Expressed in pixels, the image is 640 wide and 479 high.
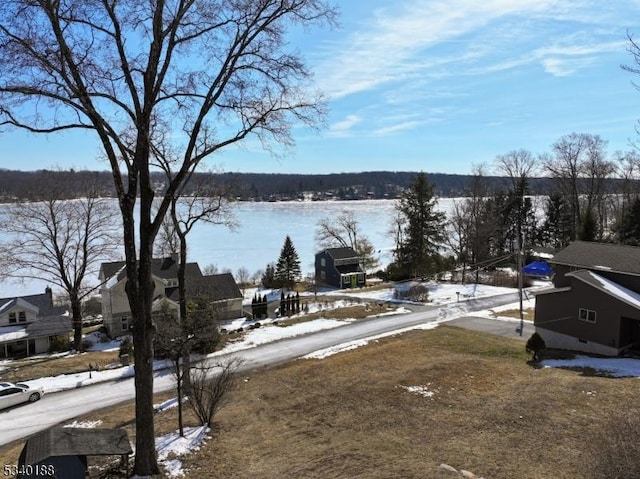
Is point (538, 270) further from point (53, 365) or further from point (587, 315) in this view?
point (53, 365)

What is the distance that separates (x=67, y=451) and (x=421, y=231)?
44.7 meters

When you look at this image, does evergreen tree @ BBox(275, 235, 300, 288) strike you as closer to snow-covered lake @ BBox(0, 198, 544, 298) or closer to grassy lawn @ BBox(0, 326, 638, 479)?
snow-covered lake @ BBox(0, 198, 544, 298)

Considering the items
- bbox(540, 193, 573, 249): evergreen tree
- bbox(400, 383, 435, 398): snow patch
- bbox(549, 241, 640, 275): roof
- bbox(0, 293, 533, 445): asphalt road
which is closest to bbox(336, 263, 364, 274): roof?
bbox(0, 293, 533, 445): asphalt road

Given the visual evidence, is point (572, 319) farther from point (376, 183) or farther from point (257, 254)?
point (376, 183)

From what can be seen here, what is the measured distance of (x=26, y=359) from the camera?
2920 cm

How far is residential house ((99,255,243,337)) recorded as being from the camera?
34.7m

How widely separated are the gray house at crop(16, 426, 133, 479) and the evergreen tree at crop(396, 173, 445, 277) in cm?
4286

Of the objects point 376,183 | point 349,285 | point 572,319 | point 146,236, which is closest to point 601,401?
point 572,319

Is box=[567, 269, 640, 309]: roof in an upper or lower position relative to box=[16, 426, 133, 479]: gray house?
upper

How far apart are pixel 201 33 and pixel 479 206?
2123 inches

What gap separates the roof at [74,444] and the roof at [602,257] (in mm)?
24475

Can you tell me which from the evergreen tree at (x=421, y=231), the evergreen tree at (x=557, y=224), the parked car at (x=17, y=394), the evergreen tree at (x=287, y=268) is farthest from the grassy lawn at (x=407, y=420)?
the evergreen tree at (x=557, y=224)

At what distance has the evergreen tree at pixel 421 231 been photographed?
49.8 metres

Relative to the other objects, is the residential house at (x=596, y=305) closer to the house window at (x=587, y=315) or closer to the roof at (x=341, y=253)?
the house window at (x=587, y=315)
